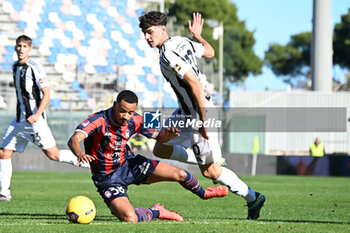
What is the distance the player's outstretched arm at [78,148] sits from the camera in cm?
622

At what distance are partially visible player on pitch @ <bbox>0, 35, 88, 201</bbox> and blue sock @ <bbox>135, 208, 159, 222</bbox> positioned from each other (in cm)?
304

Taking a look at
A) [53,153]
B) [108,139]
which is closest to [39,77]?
[53,153]

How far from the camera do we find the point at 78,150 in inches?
255

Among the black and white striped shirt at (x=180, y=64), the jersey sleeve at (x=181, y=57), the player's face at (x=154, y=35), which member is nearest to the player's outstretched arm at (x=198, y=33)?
the black and white striped shirt at (x=180, y=64)

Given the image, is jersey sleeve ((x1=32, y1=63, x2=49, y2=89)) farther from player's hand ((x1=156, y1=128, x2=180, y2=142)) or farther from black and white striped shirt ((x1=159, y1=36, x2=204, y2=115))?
black and white striped shirt ((x1=159, y1=36, x2=204, y2=115))

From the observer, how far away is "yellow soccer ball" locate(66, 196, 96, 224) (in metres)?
7.15

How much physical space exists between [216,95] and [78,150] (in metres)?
27.7

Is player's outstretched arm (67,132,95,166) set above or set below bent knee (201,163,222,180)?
above

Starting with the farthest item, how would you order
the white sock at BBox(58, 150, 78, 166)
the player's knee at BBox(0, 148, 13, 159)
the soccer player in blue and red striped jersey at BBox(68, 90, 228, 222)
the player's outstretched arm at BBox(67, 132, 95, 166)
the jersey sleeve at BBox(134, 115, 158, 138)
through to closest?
the player's knee at BBox(0, 148, 13, 159) → the white sock at BBox(58, 150, 78, 166) → the jersey sleeve at BBox(134, 115, 158, 138) → the soccer player in blue and red striped jersey at BBox(68, 90, 228, 222) → the player's outstretched arm at BBox(67, 132, 95, 166)

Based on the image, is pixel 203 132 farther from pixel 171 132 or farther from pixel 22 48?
pixel 22 48

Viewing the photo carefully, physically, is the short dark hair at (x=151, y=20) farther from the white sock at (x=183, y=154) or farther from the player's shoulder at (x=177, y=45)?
the white sock at (x=183, y=154)

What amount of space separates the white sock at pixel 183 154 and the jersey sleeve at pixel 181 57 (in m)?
1.04

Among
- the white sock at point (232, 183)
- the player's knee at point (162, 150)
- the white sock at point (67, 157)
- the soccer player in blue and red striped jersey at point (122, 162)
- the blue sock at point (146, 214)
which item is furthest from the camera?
the white sock at point (67, 157)

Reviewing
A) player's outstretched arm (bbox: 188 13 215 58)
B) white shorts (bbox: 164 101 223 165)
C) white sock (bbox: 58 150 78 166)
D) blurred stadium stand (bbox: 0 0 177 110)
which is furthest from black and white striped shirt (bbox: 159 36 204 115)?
blurred stadium stand (bbox: 0 0 177 110)
